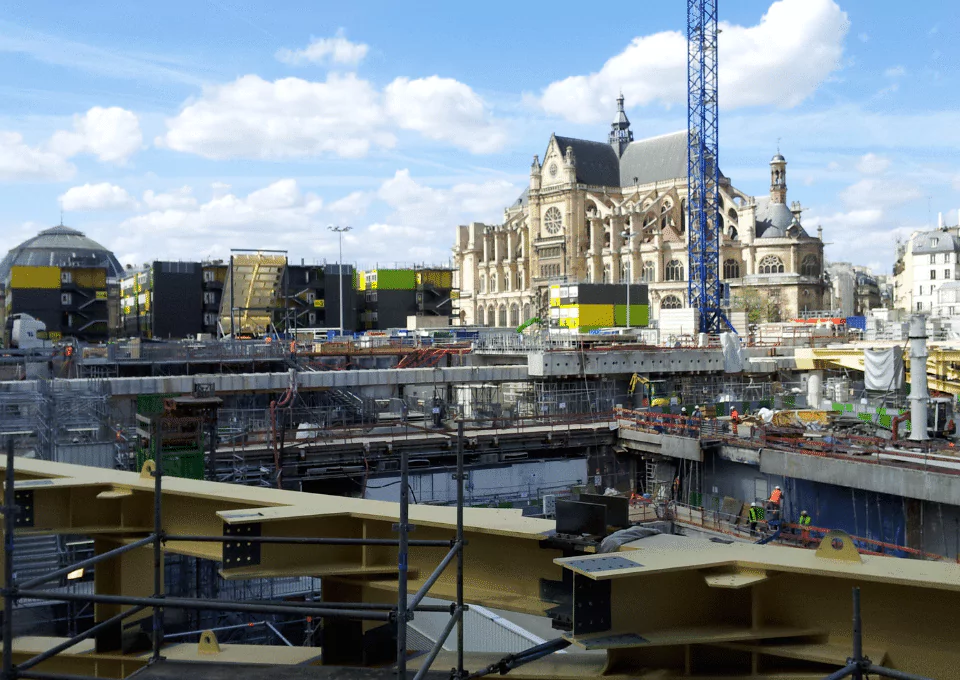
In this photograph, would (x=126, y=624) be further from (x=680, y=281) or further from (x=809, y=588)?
(x=680, y=281)

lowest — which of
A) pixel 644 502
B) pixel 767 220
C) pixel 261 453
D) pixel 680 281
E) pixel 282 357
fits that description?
pixel 644 502

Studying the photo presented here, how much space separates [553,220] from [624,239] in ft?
35.8

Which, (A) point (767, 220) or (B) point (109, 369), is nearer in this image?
(B) point (109, 369)

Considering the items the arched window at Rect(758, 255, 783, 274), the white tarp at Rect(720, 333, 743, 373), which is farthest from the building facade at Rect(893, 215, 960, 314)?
the white tarp at Rect(720, 333, 743, 373)

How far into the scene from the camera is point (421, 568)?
22.7 ft

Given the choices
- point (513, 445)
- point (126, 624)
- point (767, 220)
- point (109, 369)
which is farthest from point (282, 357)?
point (767, 220)

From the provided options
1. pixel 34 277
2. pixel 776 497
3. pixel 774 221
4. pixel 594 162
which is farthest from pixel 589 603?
pixel 594 162

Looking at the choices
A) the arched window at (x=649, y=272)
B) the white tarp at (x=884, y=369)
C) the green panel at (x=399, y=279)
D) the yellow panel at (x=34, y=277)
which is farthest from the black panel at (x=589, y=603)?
the arched window at (x=649, y=272)

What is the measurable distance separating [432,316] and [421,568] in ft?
206

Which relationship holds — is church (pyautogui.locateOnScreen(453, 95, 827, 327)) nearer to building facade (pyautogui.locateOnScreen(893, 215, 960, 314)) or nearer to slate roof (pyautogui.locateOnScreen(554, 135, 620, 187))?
slate roof (pyautogui.locateOnScreen(554, 135, 620, 187))

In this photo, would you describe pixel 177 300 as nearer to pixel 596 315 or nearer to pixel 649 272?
pixel 596 315

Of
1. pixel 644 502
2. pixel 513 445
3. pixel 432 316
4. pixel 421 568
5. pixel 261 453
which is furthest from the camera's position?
pixel 432 316

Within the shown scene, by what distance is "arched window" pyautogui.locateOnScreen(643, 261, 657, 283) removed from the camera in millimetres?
91600

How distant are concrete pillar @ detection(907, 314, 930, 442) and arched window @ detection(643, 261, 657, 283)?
68.6 meters
